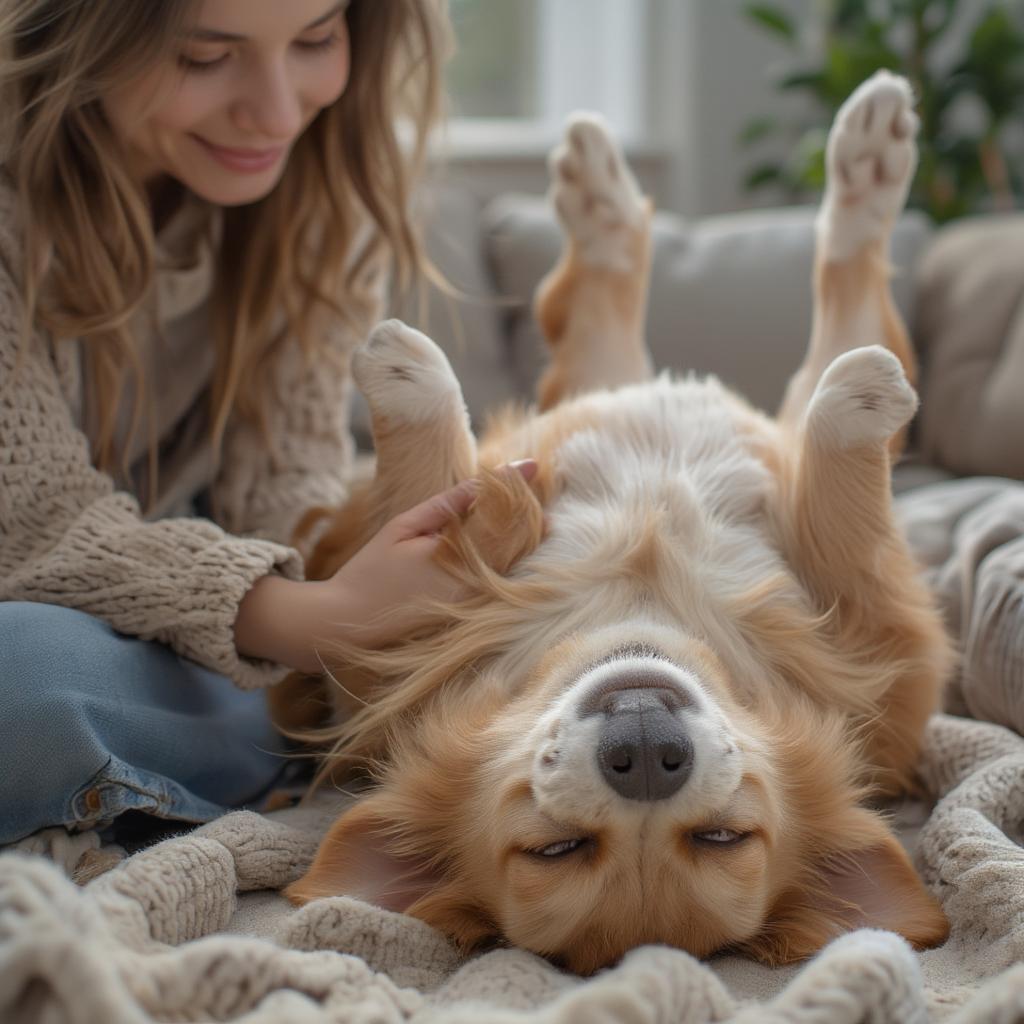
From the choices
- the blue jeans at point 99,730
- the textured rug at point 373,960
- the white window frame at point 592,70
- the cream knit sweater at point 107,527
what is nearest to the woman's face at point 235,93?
the cream knit sweater at point 107,527

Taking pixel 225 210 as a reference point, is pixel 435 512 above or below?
below

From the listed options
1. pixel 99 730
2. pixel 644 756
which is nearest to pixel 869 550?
pixel 644 756

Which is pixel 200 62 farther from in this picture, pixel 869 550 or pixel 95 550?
pixel 869 550

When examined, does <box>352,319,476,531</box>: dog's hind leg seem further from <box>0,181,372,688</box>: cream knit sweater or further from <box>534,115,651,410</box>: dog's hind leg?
<box>534,115,651,410</box>: dog's hind leg

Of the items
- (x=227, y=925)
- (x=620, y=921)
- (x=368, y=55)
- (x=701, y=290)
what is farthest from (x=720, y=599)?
(x=701, y=290)

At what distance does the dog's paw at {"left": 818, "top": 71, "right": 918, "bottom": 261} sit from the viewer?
163 centimetres

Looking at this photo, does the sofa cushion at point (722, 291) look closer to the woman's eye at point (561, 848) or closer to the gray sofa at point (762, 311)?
Answer: the gray sofa at point (762, 311)

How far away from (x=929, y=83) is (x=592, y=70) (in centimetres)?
122

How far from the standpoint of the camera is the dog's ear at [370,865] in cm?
A: 118

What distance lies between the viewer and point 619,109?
407 centimetres

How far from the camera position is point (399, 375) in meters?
1.39

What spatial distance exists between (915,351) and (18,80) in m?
1.93

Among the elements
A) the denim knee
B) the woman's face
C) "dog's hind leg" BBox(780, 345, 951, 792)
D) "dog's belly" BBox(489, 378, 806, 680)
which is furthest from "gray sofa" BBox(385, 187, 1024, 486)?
the denim knee

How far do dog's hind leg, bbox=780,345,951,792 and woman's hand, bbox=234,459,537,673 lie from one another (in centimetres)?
40
